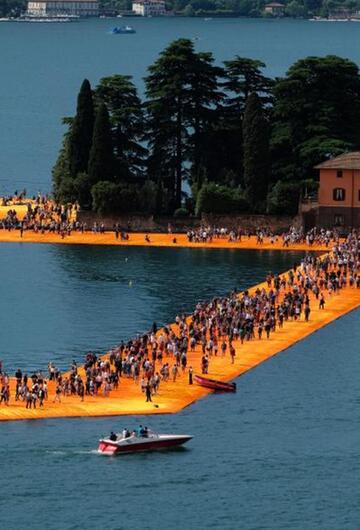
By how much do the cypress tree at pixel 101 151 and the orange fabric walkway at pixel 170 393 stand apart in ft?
143

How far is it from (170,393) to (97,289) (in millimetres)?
34651

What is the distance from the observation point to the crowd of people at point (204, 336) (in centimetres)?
11062

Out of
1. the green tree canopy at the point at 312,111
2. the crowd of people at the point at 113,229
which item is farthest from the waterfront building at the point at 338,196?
the green tree canopy at the point at 312,111

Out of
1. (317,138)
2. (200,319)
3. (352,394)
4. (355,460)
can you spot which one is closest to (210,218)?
(317,138)

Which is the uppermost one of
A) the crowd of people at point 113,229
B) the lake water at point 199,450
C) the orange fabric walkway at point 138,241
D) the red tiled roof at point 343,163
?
the red tiled roof at point 343,163

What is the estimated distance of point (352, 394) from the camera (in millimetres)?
113375

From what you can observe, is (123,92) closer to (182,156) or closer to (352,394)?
(182,156)

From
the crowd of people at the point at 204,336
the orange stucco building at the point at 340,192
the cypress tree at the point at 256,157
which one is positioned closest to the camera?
the crowd of people at the point at 204,336

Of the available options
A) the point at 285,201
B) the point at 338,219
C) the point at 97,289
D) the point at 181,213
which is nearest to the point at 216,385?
the point at 97,289

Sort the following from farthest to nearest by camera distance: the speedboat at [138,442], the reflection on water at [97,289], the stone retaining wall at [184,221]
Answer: the stone retaining wall at [184,221]
the reflection on water at [97,289]
the speedboat at [138,442]

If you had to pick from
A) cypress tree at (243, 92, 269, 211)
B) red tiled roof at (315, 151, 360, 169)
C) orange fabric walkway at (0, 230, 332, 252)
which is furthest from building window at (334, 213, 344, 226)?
cypress tree at (243, 92, 269, 211)

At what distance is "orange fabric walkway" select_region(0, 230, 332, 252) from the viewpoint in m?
162

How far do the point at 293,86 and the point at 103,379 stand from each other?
67.4 metres

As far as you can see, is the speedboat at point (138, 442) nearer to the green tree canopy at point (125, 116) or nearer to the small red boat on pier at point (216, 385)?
the small red boat on pier at point (216, 385)
